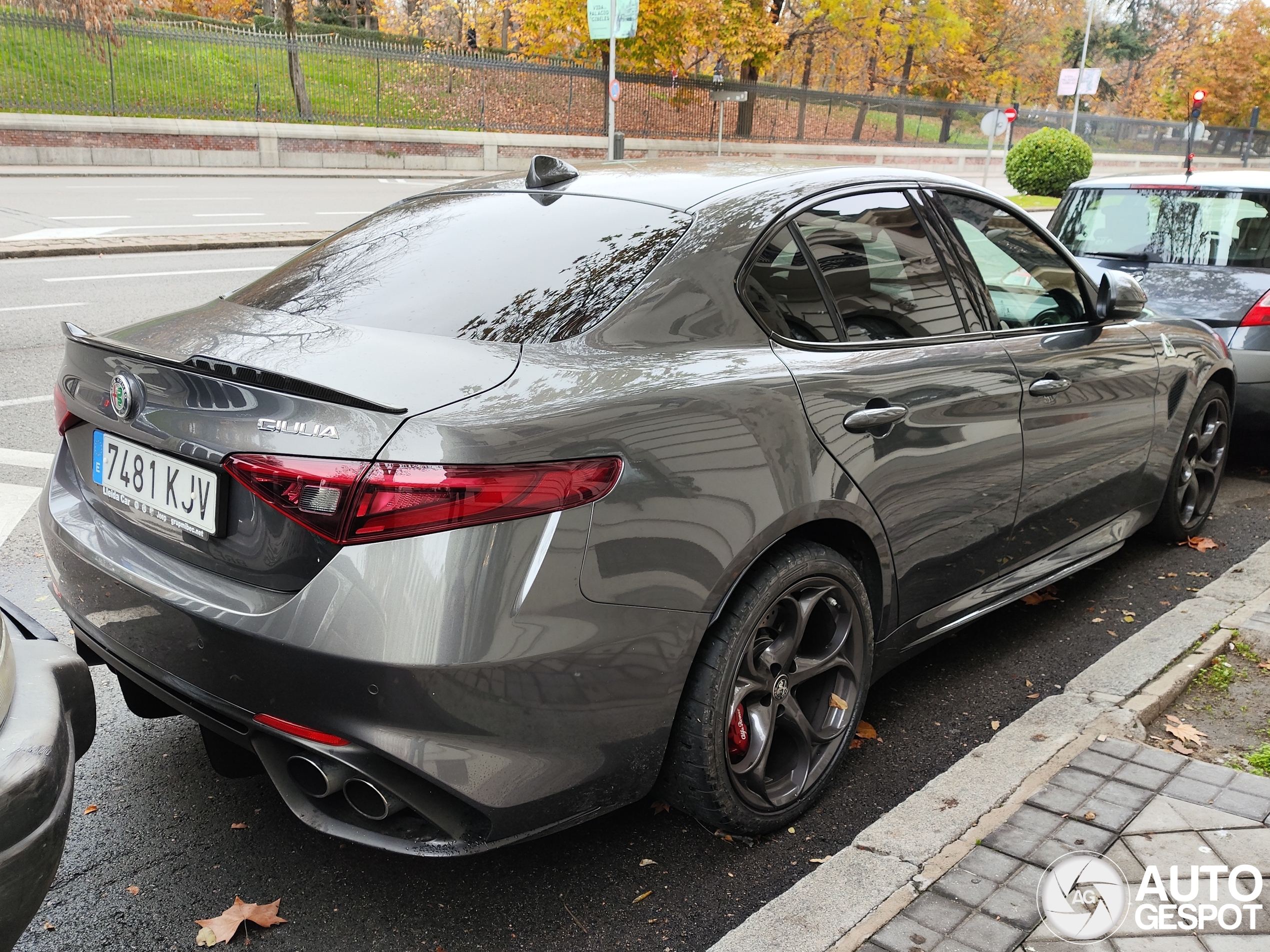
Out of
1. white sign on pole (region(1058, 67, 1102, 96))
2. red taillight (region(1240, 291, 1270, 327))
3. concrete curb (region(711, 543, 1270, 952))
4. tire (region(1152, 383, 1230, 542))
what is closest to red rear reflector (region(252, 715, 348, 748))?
concrete curb (region(711, 543, 1270, 952))

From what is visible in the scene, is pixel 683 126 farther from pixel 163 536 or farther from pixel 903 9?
pixel 163 536

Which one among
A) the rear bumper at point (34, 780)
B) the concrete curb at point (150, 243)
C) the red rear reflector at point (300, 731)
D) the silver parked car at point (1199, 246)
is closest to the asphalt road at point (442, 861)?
the red rear reflector at point (300, 731)

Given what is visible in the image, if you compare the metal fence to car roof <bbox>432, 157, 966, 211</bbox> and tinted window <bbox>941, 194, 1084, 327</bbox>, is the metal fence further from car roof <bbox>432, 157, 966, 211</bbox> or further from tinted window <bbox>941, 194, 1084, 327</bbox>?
tinted window <bbox>941, 194, 1084, 327</bbox>

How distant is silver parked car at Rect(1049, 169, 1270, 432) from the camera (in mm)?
5961

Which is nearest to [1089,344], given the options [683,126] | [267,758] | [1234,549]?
[1234,549]

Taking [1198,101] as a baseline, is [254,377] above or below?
below

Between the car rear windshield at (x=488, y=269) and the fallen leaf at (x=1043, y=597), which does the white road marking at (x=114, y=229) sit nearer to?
the car rear windshield at (x=488, y=269)

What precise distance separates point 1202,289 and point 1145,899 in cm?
484

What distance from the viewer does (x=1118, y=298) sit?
397cm

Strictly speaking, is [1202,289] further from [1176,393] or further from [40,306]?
[40,306]

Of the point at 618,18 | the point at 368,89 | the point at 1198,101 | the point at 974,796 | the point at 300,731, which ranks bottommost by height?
the point at 974,796

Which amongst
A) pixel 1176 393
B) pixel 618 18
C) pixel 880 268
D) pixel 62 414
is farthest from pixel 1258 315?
pixel 618 18

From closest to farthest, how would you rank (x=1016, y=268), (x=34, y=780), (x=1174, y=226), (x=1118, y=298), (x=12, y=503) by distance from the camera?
(x=34, y=780) → (x=1016, y=268) → (x=1118, y=298) → (x=12, y=503) → (x=1174, y=226)

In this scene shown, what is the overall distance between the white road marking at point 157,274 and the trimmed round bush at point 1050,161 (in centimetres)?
1923
